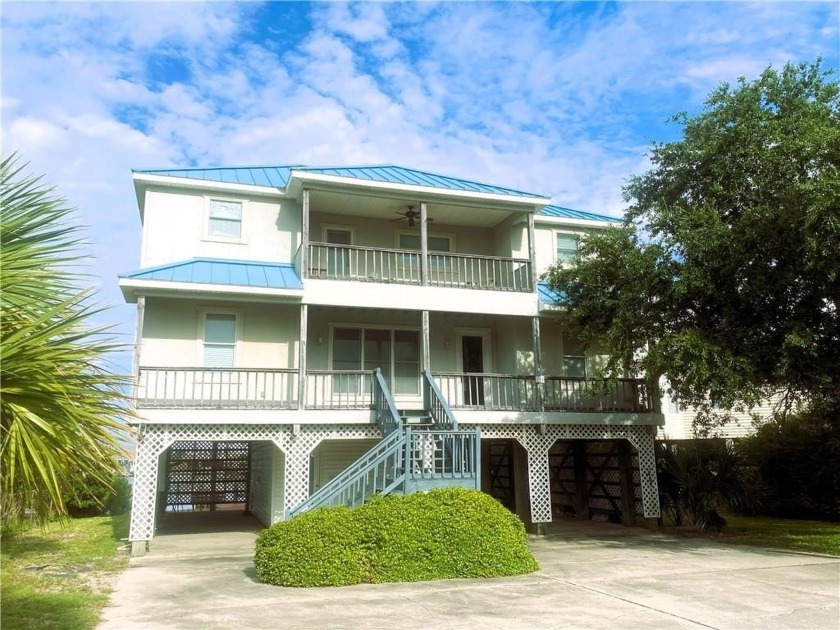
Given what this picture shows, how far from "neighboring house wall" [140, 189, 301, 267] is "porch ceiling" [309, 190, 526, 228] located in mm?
991

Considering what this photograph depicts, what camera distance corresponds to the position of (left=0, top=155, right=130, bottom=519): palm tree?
546 cm

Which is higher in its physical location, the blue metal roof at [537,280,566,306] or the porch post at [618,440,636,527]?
the blue metal roof at [537,280,566,306]

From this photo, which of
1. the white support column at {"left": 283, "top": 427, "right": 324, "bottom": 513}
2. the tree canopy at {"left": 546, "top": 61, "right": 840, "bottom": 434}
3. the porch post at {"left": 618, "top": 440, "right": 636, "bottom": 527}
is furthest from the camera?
the porch post at {"left": 618, "top": 440, "right": 636, "bottom": 527}

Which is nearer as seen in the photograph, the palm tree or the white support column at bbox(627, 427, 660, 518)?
the palm tree

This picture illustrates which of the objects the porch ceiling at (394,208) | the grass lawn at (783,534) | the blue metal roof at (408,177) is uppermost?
the blue metal roof at (408,177)

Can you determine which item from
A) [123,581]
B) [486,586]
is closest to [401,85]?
[486,586]

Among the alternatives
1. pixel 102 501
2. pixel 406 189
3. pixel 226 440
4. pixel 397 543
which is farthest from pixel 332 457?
pixel 397 543

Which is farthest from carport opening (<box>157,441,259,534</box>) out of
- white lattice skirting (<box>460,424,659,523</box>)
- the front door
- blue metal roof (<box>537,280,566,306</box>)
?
blue metal roof (<box>537,280,566,306</box>)

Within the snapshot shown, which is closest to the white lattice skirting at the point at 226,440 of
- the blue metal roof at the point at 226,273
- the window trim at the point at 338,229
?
the blue metal roof at the point at 226,273

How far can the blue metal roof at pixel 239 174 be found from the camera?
17.6 metres

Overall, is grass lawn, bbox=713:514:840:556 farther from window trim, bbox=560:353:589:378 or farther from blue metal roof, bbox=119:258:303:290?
blue metal roof, bbox=119:258:303:290

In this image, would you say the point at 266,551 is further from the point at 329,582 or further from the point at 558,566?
the point at 558,566

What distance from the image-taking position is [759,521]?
21.2m

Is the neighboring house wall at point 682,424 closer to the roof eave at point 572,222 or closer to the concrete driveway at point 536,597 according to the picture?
the roof eave at point 572,222
